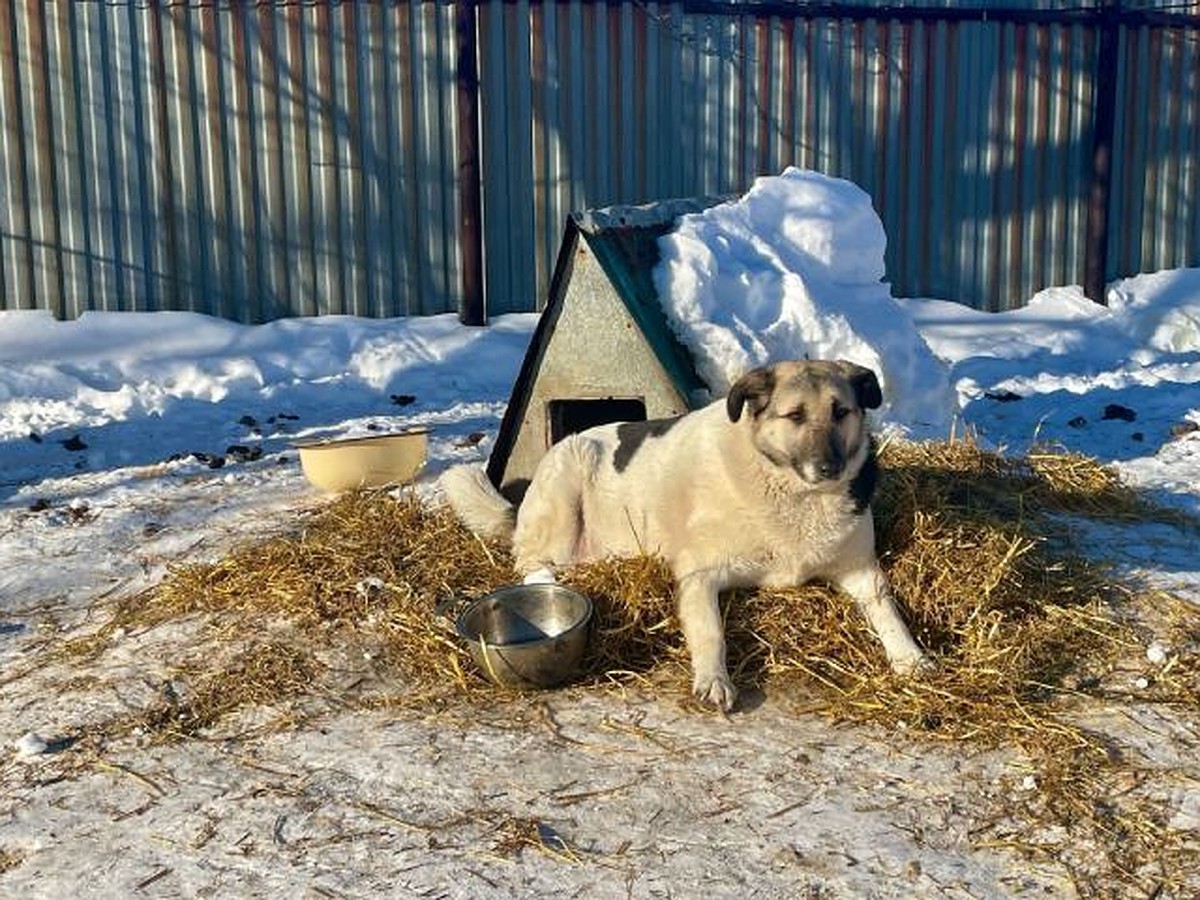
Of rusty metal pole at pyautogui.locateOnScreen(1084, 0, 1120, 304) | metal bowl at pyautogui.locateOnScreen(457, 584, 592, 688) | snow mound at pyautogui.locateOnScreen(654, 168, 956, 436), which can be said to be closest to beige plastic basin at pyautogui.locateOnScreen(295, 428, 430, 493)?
snow mound at pyautogui.locateOnScreen(654, 168, 956, 436)

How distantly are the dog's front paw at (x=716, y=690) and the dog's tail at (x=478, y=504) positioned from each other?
1.50 m

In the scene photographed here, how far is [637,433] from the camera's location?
197 inches

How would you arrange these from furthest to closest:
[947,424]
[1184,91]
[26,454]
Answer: [1184,91]
[26,454]
[947,424]

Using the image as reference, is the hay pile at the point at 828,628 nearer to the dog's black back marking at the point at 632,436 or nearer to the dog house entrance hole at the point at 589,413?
the dog's black back marking at the point at 632,436

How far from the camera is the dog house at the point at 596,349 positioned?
5.83 metres

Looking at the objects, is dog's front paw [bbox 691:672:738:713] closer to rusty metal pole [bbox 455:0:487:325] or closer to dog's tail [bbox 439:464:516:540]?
dog's tail [bbox 439:464:516:540]

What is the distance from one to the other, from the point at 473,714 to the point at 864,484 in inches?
55.9

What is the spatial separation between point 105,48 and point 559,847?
8.25 metres

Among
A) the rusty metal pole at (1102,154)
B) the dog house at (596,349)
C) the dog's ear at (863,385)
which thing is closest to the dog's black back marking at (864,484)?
the dog's ear at (863,385)

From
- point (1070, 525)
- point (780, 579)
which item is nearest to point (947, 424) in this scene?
point (1070, 525)

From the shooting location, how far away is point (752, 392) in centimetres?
433

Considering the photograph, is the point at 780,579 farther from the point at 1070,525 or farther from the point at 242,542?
the point at 242,542

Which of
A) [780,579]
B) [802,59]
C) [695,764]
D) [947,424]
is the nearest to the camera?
[695,764]

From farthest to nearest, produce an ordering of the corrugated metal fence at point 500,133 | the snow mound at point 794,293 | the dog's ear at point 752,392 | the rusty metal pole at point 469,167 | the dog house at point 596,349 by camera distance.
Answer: the rusty metal pole at point 469,167, the corrugated metal fence at point 500,133, the snow mound at point 794,293, the dog house at point 596,349, the dog's ear at point 752,392
